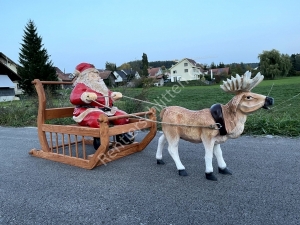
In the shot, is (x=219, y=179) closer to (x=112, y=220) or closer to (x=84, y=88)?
(x=112, y=220)

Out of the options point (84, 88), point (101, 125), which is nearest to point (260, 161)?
point (101, 125)

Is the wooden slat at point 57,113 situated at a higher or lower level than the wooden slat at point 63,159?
higher

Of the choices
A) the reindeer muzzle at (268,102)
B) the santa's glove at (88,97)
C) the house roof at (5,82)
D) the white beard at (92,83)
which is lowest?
the reindeer muzzle at (268,102)

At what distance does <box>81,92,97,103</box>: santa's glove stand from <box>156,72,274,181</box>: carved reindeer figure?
81cm

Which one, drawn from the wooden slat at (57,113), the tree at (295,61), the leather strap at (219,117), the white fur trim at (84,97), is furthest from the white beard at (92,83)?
the tree at (295,61)

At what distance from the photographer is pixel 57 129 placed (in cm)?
270

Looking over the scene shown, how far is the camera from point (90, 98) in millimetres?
2621

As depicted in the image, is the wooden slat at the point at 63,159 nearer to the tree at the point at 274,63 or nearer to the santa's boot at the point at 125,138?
the santa's boot at the point at 125,138

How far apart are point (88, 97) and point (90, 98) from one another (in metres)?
0.02

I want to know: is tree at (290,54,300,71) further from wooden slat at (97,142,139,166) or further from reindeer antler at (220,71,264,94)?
reindeer antler at (220,71,264,94)

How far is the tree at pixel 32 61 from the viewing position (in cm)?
2161

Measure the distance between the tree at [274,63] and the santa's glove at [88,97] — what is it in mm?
25007

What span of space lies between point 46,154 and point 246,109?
2.17 metres

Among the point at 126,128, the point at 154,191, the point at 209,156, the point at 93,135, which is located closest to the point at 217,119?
the point at 209,156
